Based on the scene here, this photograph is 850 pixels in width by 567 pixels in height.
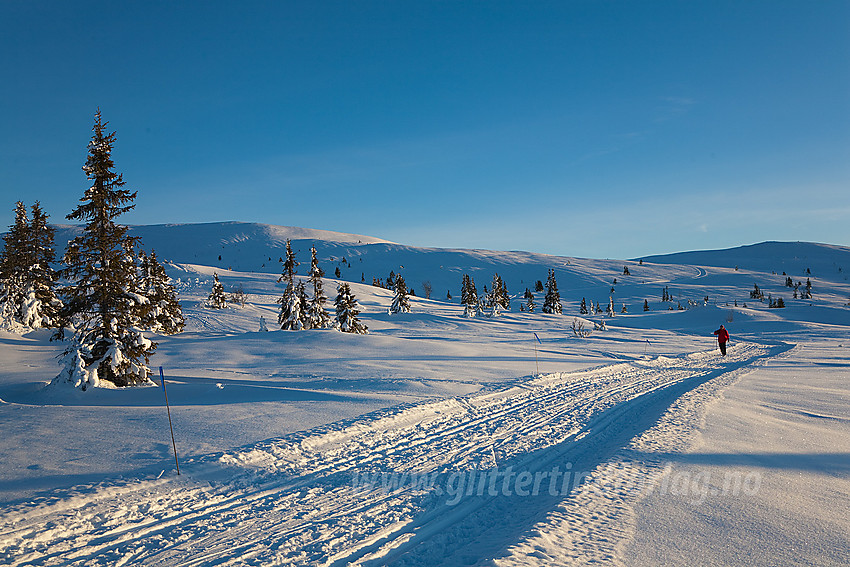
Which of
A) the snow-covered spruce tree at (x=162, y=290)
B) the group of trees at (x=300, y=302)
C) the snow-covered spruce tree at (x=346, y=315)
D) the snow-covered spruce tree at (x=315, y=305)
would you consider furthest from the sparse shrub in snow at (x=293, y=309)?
the snow-covered spruce tree at (x=162, y=290)

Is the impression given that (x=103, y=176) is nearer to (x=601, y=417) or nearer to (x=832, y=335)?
(x=601, y=417)

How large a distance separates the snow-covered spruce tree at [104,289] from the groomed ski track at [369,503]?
29.2 ft

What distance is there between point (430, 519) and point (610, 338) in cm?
3663

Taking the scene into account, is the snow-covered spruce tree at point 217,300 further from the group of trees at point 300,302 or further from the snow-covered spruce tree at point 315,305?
the snow-covered spruce tree at point 315,305

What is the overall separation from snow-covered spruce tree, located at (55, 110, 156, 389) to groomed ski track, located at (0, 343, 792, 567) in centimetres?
889

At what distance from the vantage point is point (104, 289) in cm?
1433

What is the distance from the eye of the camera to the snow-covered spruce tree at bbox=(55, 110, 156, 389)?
1416 centimetres

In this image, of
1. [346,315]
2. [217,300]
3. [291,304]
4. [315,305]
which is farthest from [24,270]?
[346,315]

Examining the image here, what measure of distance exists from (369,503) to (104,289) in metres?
12.9

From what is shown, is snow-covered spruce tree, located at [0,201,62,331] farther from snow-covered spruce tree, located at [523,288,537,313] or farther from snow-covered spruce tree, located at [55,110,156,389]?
snow-covered spruce tree, located at [523,288,537,313]

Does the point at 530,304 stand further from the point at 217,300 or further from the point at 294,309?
the point at 294,309

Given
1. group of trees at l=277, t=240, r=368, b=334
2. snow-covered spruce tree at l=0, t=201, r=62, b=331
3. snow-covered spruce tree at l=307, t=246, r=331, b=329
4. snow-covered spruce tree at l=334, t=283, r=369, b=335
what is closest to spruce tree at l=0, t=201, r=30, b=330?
snow-covered spruce tree at l=0, t=201, r=62, b=331

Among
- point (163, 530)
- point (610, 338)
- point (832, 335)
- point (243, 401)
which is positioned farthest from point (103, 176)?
point (832, 335)

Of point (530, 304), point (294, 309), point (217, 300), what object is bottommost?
point (530, 304)
